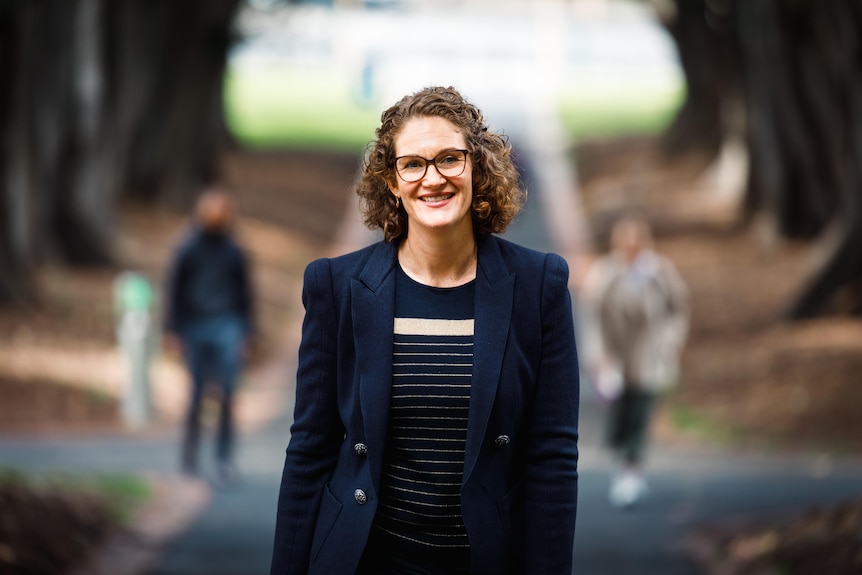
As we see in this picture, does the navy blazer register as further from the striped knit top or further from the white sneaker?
the white sneaker

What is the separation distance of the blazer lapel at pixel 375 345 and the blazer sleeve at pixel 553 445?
0.37m

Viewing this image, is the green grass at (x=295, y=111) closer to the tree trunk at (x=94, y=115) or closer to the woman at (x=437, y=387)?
the tree trunk at (x=94, y=115)

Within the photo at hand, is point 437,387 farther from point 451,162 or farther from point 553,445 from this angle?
point 451,162

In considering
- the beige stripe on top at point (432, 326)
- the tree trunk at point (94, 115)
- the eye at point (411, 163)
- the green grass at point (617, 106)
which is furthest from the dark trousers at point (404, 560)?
the green grass at point (617, 106)

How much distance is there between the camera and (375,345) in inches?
136

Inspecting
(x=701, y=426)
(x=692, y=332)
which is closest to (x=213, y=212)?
(x=701, y=426)

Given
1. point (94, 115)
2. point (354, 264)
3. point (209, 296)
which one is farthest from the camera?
point (94, 115)

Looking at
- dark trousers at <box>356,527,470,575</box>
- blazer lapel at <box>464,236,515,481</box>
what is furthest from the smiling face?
dark trousers at <box>356,527,470,575</box>

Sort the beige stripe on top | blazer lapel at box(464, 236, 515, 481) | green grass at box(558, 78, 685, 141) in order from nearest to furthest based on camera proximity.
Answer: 1. blazer lapel at box(464, 236, 515, 481)
2. the beige stripe on top
3. green grass at box(558, 78, 685, 141)

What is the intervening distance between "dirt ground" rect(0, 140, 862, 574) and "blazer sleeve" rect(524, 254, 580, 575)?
14.3 feet

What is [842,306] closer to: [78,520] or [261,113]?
[78,520]

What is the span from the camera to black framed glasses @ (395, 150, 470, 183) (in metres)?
3.46

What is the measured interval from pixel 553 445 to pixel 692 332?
15.0m

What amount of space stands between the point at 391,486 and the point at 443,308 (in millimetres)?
441
